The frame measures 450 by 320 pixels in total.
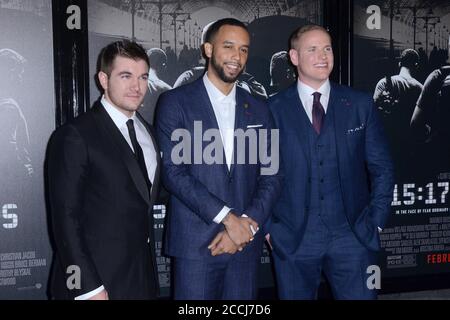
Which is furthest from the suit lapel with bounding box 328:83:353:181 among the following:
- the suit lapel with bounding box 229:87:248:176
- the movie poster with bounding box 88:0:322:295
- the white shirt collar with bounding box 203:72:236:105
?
the movie poster with bounding box 88:0:322:295

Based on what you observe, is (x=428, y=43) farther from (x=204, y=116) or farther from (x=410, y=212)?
(x=204, y=116)

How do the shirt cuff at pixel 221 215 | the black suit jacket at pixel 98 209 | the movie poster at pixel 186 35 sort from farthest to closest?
the movie poster at pixel 186 35, the shirt cuff at pixel 221 215, the black suit jacket at pixel 98 209

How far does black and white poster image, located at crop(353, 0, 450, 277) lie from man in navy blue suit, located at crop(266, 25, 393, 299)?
1123 millimetres

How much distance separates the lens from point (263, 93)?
4059mm

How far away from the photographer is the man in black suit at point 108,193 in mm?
2424

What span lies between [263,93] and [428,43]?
132 centimetres

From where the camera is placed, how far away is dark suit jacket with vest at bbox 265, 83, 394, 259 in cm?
307

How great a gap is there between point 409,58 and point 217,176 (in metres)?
2.11

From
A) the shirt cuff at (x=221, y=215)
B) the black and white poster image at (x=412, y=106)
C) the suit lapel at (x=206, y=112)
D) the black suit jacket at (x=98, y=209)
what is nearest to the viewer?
the black suit jacket at (x=98, y=209)

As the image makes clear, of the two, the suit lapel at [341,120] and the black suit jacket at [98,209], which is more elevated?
the suit lapel at [341,120]

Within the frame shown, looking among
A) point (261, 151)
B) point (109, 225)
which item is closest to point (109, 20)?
point (261, 151)

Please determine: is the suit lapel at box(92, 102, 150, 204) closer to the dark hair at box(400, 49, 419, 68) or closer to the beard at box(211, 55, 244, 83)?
the beard at box(211, 55, 244, 83)

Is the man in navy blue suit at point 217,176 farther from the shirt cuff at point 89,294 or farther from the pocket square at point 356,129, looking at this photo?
the shirt cuff at point 89,294

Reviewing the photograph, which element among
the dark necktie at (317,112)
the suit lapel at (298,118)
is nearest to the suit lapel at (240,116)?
the suit lapel at (298,118)
